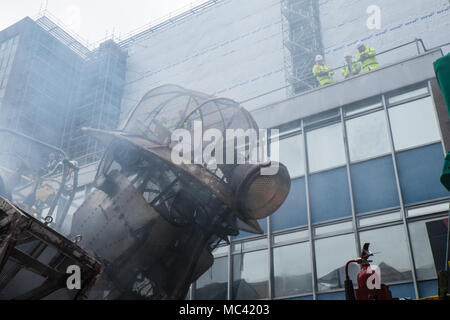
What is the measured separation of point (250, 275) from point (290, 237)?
151cm

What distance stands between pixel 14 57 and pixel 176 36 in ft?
36.5

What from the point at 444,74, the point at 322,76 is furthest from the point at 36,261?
the point at 322,76

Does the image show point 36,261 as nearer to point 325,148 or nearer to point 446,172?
point 446,172

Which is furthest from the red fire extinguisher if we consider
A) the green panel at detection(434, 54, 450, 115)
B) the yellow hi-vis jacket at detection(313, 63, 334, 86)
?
the yellow hi-vis jacket at detection(313, 63, 334, 86)

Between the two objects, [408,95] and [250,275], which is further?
[250,275]

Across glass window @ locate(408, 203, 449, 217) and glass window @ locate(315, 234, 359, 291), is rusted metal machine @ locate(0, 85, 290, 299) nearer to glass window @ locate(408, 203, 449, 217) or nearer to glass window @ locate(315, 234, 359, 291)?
glass window @ locate(315, 234, 359, 291)

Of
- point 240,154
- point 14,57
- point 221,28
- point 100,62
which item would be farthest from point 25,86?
point 240,154

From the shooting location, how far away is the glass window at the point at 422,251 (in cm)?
935

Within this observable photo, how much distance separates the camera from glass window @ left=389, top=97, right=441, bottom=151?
35.1 feet

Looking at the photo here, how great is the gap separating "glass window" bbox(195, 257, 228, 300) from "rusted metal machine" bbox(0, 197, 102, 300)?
22.4ft

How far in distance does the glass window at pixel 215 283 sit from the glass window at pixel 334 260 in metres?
2.75

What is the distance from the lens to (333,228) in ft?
36.4

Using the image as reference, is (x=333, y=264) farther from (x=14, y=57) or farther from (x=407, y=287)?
(x=14, y=57)

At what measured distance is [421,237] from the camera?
976 centimetres
